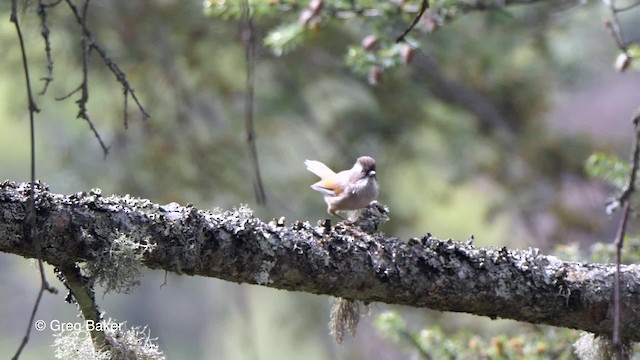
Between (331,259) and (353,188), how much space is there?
2.51 feet

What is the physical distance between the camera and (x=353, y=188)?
10.4ft

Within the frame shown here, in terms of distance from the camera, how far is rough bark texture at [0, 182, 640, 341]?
2.19 meters

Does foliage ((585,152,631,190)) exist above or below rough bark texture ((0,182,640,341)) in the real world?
above

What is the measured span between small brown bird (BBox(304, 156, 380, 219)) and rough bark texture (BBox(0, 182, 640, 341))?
1.10ft

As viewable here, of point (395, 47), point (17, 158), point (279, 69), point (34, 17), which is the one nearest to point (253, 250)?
point (395, 47)

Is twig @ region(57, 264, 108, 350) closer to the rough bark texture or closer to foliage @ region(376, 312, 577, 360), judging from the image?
the rough bark texture

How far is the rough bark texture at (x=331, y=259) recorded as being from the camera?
219 cm

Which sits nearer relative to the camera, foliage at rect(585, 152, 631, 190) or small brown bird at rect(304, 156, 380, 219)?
small brown bird at rect(304, 156, 380, 219)


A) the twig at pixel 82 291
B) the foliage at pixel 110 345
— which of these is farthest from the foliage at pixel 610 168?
the twig at pixel 82 291

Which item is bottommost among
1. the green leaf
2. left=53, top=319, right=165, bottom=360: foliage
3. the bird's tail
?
left=53, top=319, right=165, bottom=360: foliage

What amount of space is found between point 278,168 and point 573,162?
288 centimetres

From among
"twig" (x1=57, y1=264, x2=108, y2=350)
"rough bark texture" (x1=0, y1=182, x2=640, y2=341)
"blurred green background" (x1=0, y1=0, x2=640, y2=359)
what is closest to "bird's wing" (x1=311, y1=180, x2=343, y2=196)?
"rough bark texture" (x1=0, y1=182, x2=640, y2=341)

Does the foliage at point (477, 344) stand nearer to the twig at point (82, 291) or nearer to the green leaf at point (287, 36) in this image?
the green leaf at point (287, 36)

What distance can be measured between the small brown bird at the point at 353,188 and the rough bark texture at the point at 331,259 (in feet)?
1.10
